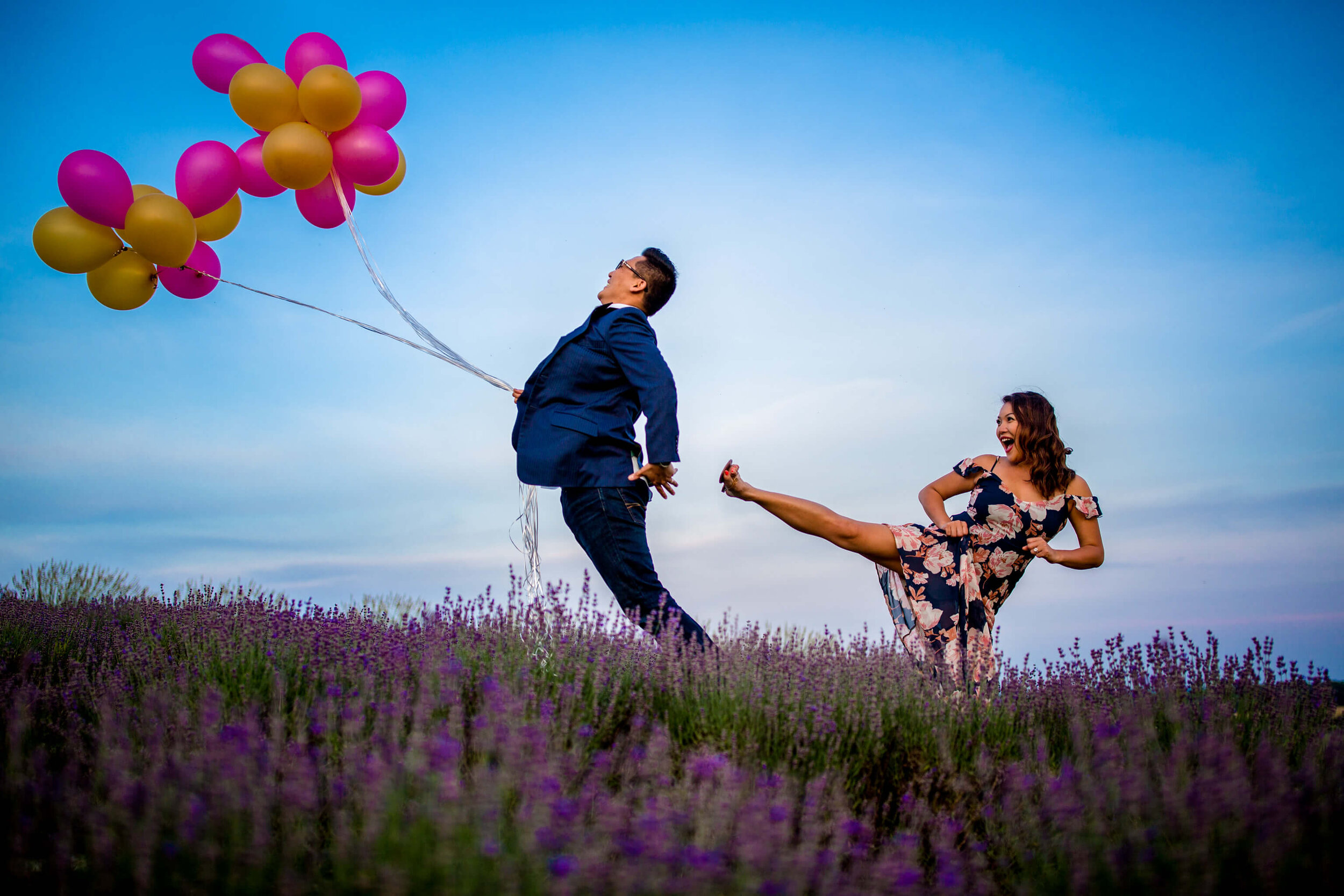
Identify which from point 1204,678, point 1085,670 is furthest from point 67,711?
point 1204,678

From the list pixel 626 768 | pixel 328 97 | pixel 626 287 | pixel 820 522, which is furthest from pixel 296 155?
pixel 626 768

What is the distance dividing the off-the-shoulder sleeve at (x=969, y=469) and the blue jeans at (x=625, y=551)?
143 centimetres

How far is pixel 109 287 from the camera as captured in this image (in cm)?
457

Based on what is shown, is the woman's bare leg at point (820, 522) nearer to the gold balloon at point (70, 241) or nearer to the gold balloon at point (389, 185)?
the gold balloon at point (389, 185)

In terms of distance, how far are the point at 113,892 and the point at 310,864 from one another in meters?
0.38

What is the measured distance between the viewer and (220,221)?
4906 mm

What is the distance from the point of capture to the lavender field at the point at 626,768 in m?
1.56

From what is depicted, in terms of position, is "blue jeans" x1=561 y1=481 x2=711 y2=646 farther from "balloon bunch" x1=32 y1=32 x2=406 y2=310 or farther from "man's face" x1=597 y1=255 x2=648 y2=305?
"balloon bunch" x1=32 y1=32 x2=406 y2=310

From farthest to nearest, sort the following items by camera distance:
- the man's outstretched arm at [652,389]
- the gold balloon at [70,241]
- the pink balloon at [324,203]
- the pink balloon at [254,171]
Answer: the pink balloon at [324,203] → the pink balloon at [254,171] → the gold balloon at [70,241] → the man's outstretched arm at [652,389]

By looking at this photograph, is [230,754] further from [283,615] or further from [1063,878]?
[283,615]

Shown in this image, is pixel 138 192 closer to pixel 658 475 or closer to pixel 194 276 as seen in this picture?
pixel 194 276

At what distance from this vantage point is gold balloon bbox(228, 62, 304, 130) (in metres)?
4.23

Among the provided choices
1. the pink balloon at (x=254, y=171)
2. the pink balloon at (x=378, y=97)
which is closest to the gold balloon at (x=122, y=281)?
the pink balloon at (x=254, y=171)

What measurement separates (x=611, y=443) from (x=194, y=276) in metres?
2.88
